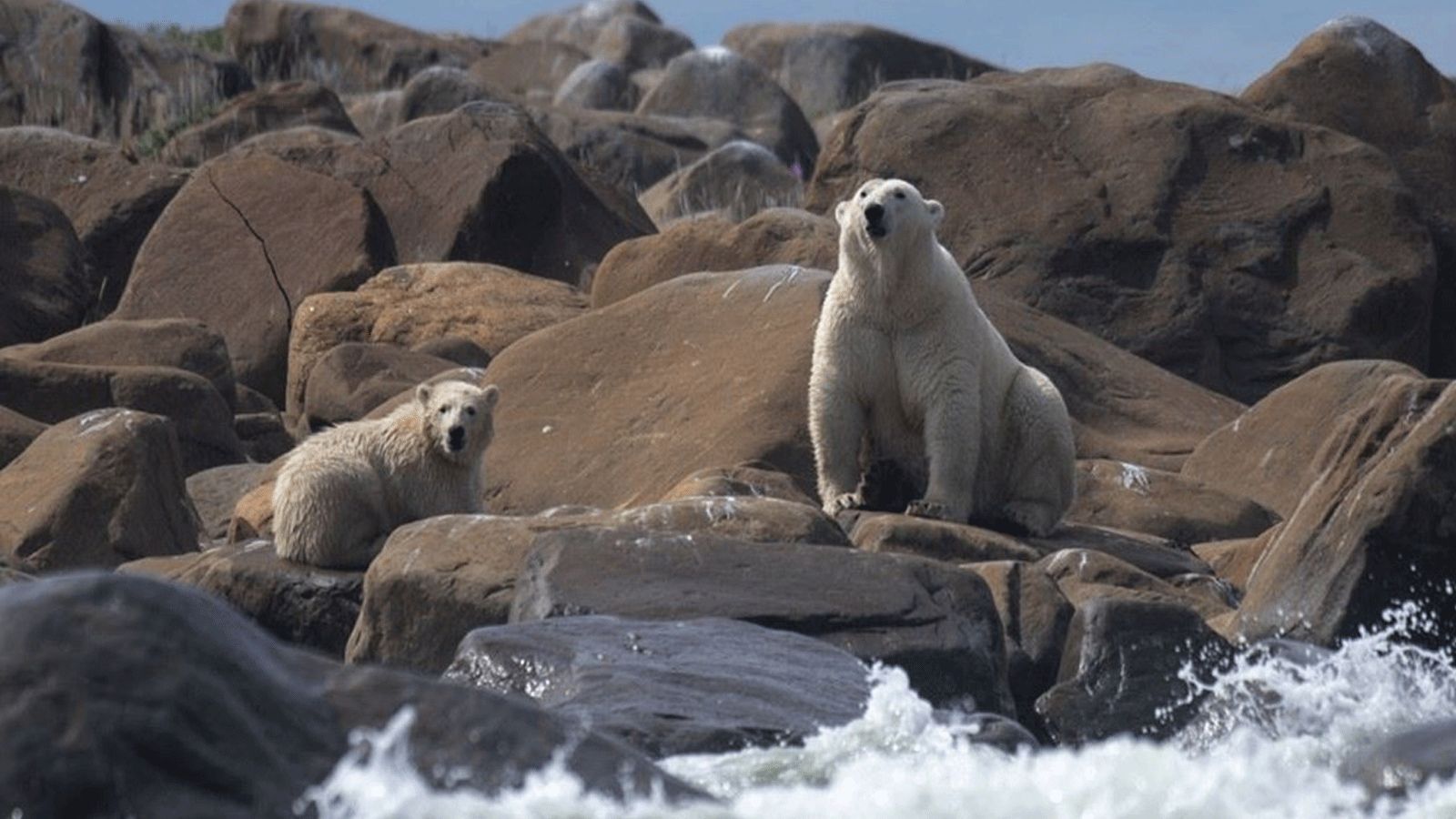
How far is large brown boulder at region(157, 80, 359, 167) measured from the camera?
A: 27750 millimetres

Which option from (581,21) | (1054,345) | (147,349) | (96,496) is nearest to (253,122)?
(147,349)

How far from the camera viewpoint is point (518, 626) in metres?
8.61

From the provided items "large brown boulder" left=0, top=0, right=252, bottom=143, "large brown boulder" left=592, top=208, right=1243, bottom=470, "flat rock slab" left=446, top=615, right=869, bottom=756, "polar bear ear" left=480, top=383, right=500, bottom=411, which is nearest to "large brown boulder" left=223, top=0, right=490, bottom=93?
"large brown boulder" left=0, top=0, right=252, bottom=143

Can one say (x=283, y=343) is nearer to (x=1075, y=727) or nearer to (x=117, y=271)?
(x=117, y=271)

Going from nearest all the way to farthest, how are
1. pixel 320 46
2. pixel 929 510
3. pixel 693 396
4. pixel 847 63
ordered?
1. pixel 929 510
2. pixel 693 396
3. pixel 320 46
4. pixel 847 63

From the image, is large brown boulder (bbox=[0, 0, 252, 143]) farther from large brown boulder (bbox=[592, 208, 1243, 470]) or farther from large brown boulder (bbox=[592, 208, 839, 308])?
large brown boulder (bbox=[592, 208, 1243, 470])

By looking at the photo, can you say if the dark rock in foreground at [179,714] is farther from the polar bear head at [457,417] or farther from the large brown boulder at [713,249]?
the large brown boulder at [713,249]

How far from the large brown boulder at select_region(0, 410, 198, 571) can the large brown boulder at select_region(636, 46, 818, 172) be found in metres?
21.9

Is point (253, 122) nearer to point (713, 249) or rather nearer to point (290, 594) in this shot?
point (713, 249)

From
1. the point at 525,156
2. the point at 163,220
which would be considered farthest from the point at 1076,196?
the point at 163,220

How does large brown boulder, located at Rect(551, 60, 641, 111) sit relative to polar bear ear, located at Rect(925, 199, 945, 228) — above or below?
below

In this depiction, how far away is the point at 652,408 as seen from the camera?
50.9ft

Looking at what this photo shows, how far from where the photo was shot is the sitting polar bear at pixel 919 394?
42.1 feet

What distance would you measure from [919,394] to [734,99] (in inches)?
958
